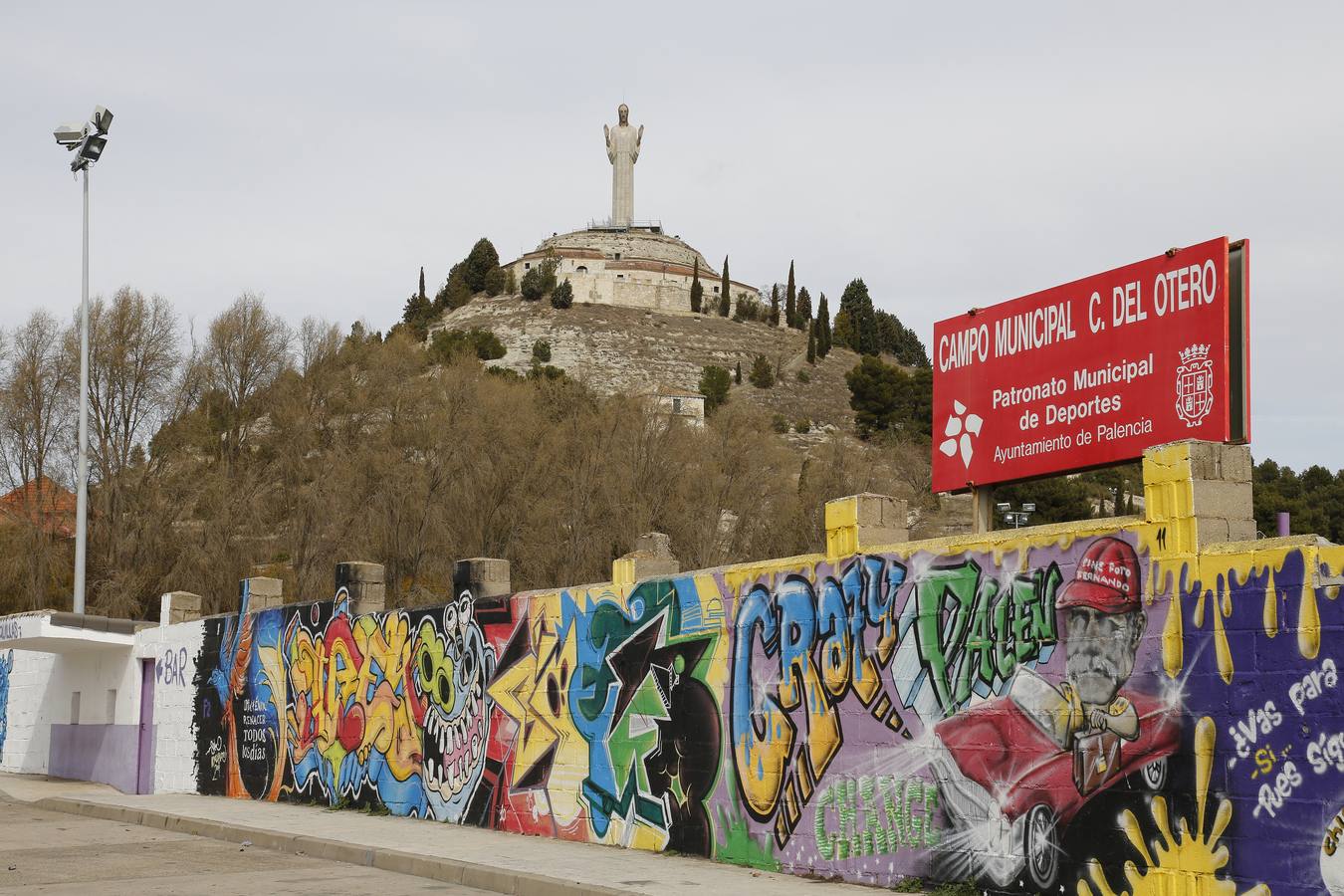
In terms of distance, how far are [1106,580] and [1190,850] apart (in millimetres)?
1839

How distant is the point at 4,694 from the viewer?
31141 millimetres

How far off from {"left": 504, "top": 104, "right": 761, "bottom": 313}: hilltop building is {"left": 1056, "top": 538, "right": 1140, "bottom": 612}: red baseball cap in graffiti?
13354cm

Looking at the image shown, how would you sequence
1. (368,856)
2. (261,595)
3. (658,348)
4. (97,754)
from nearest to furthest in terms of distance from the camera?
1. (368,856)
2. (261,595)
3. (97,754)
4. (658,348)

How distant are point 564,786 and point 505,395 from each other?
4974cm

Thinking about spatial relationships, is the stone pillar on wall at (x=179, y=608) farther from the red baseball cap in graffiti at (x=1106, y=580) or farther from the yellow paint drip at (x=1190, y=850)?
the yellow paint drip at (x=1190, y=850)

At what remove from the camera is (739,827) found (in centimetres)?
1324

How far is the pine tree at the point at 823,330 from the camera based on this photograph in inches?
5364

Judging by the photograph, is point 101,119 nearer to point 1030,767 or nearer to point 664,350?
point 1030,767

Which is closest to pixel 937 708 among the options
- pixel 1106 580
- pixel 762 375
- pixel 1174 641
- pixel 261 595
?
pixel 1106 580

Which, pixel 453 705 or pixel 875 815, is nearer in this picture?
pixel 875 815

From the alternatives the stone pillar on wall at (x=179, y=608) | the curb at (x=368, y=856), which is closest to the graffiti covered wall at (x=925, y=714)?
the curb at (x=368, y=856)

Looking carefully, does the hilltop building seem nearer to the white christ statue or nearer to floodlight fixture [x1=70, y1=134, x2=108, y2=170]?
the white christ statue

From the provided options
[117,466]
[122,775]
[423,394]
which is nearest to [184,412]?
[117,466]

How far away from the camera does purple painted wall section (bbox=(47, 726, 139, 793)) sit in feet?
84.5
